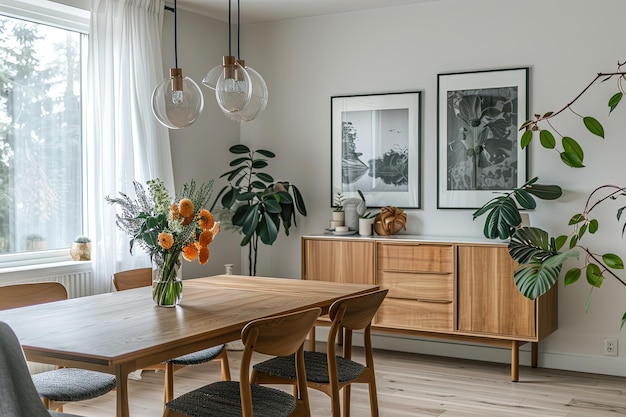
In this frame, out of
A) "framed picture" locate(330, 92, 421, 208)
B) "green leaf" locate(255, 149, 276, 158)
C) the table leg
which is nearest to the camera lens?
the table leg

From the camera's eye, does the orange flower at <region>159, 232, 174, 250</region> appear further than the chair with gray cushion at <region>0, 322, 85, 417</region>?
Yes

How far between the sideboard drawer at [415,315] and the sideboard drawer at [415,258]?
0.78 ft

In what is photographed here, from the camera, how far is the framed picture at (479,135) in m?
5.42

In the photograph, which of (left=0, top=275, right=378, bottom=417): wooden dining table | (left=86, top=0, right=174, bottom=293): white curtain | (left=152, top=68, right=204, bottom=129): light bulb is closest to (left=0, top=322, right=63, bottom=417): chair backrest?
(left=0, top=275, right=378, bottom=417): wooden dining table

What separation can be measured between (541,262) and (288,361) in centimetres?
198

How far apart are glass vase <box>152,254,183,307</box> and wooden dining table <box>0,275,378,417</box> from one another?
2.1 inches

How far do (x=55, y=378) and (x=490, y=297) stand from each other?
9.57ft

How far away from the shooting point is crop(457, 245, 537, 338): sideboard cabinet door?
499 centimetres

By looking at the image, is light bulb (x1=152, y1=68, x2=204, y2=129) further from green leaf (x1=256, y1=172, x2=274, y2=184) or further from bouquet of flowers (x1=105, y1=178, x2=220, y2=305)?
green leaf (x1=256, y1=172, x2=274, y2=184)

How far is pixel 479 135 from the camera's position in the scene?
18.1 feet

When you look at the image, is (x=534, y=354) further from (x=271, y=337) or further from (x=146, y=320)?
(x=146, y=320)

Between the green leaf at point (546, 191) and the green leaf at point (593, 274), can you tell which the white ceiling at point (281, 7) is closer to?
the green leaf at point (546, 191)

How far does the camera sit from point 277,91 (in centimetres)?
647

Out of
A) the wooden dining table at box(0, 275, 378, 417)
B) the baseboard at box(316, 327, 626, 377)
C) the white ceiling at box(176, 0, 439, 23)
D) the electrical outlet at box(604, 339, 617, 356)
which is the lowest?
the baseboard at box(316, 327, 626, 377)
